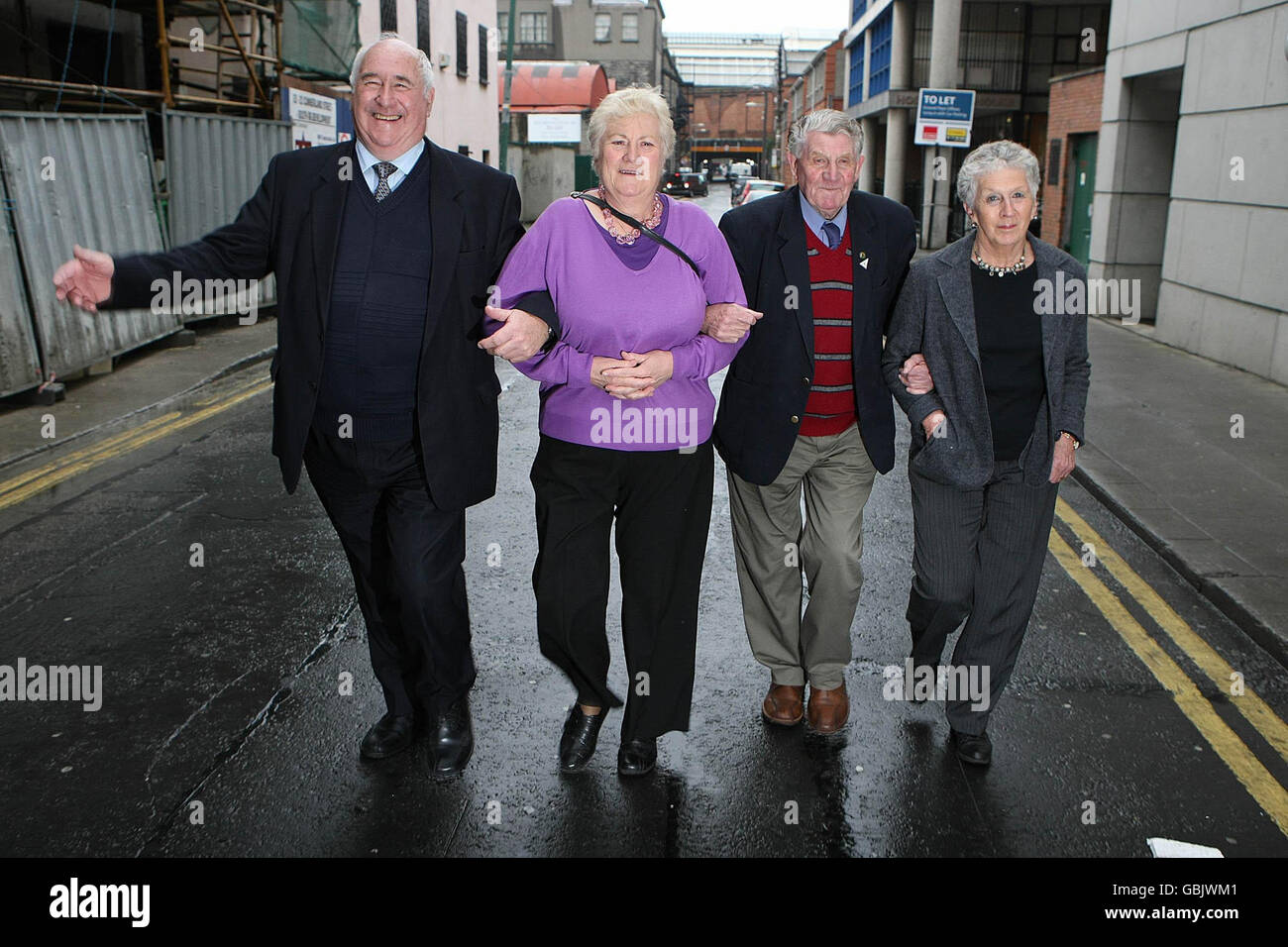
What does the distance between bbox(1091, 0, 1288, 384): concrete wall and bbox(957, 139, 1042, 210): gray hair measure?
8402 millimetres

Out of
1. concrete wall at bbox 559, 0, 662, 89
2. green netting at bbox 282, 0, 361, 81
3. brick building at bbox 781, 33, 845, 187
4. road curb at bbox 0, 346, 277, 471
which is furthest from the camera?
concrete wall at bbox 559, 0, 662, 89

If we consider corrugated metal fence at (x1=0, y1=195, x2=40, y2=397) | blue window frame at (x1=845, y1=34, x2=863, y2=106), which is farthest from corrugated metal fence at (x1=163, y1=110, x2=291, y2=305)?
blue window frame at (x1=845, y1=34, x2=863, y2=106)

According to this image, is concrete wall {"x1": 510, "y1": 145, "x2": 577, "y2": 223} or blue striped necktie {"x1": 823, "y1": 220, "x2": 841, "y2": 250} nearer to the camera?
blue striped necktie {"x1": 823, "y1": 220, "x2": 841, "y2": 250}

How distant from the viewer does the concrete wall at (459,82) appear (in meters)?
27.3

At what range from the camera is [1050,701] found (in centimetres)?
436

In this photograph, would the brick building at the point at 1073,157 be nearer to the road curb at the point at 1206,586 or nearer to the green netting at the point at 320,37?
the green netting at the point at 320,37

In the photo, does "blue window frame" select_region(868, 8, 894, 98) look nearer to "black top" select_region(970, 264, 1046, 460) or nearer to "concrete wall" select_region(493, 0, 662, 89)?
"black top" select_region(970, 264, 1046, 460)

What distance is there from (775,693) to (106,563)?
3624 millimetres

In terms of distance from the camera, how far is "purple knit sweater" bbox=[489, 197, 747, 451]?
3354 mm

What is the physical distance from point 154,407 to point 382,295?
7.07 m

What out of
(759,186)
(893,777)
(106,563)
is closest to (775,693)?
(893,777)

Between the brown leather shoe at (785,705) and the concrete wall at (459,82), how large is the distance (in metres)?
23.5

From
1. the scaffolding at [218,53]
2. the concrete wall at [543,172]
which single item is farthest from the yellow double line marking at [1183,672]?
the concrete wall at [543,172]
